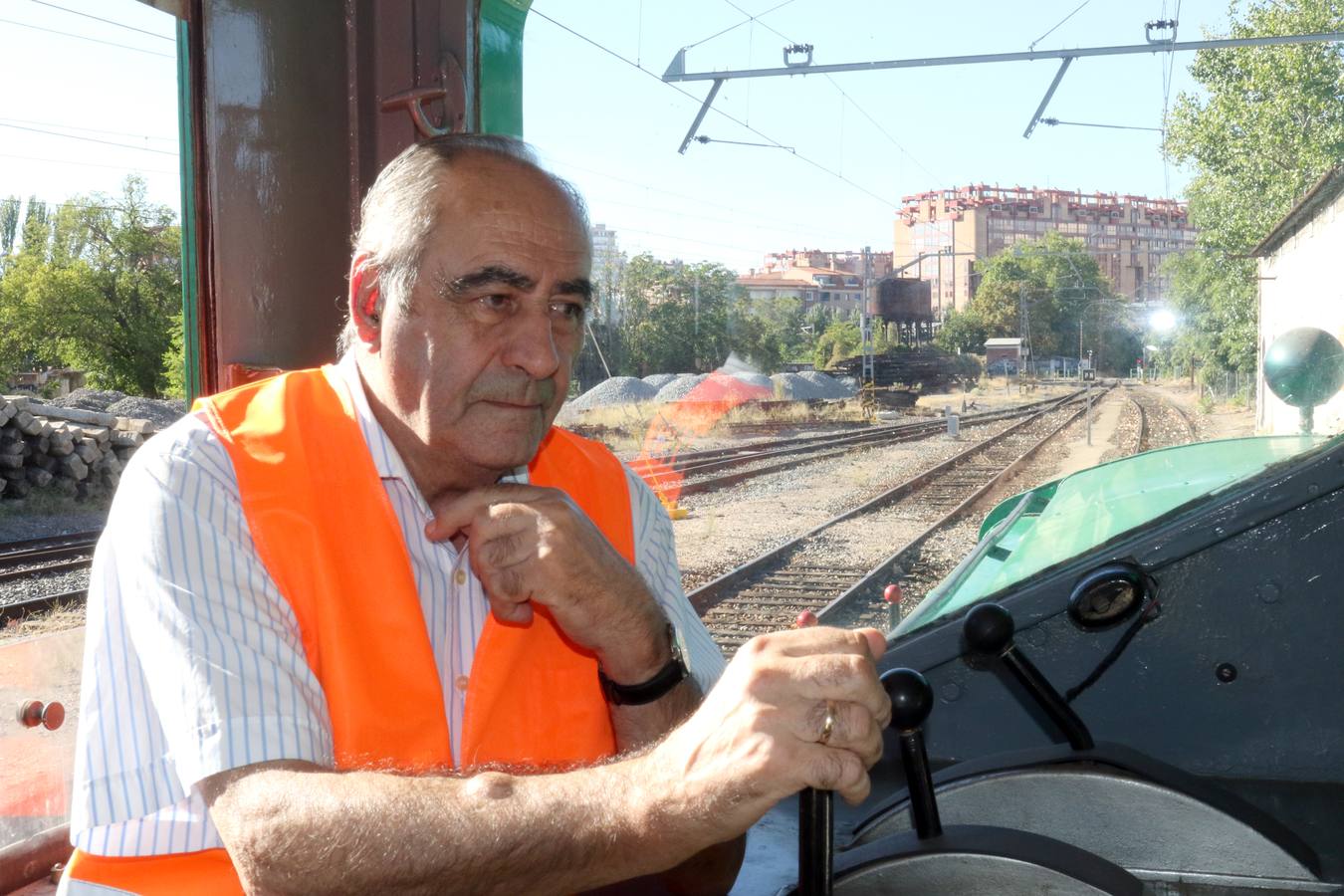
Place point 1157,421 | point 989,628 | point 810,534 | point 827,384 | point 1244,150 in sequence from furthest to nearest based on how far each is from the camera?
point 810,534
point 1157,421
point 827,384
point 1244,150
point 989,628

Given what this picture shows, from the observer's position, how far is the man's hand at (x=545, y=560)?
1.34 metres

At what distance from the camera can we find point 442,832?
93 centimetres

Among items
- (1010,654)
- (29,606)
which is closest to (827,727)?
(1010,654)

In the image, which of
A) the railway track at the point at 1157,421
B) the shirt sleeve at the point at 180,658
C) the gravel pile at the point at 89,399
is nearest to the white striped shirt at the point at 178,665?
the shirt sleeve at the point at 180,658

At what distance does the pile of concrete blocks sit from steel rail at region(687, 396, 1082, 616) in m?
2.18

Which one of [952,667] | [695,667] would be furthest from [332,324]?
[952,667]

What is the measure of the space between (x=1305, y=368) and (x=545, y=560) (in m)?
1.66

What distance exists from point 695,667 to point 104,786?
2.71ft

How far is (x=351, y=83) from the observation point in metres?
1.86

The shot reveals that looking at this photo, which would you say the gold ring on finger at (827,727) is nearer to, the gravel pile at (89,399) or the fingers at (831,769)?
the fingers at (831,769)

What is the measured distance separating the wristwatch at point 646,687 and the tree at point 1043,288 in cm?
222

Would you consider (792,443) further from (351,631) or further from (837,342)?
(351,631)

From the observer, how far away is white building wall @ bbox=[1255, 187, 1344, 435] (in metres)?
2.15

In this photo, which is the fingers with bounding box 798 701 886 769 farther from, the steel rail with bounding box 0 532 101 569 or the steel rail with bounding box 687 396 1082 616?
the steel rail with bounding box 687 396 1082 616
